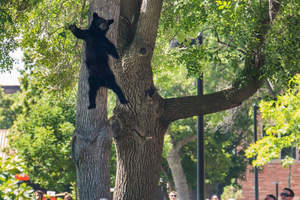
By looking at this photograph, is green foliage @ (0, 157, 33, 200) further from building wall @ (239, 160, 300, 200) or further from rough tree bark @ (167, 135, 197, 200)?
building wall @ (239, 160, 300, 200)

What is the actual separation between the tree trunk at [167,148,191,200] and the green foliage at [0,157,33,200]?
30.3 metres

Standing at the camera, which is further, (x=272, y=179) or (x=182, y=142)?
(x=272, y=179)

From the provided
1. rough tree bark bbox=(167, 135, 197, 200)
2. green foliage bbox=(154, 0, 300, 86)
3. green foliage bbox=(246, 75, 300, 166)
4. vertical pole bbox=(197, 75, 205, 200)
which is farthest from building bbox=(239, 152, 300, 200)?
green foliage bbox=(154, 0, 300, 86)

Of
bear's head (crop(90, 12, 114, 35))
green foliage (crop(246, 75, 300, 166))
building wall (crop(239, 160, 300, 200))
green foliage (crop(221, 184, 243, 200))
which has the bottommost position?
green foliage (crop(221, 184, 243, 200))

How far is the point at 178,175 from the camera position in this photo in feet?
120

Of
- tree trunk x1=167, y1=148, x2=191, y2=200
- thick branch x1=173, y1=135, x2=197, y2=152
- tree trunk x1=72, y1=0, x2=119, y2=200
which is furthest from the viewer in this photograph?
thick branch x1=173, y1=135, x2=197, y2=152

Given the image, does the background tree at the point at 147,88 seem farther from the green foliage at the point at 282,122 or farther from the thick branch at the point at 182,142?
the thick branch at the point at 182,142

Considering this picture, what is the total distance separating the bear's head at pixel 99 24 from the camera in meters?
12.0

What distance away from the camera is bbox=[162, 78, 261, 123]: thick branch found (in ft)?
40.0

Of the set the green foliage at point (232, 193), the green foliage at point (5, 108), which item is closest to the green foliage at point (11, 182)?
the green foliage at point (232, 193)

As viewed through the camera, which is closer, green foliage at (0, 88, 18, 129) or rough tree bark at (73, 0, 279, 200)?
rough tree bark at (73, 0, 279, 200)

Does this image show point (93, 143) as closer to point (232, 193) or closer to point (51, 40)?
point (51, 40)

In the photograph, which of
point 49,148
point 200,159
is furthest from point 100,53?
point 49,148

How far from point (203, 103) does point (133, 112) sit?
56.4 inches
